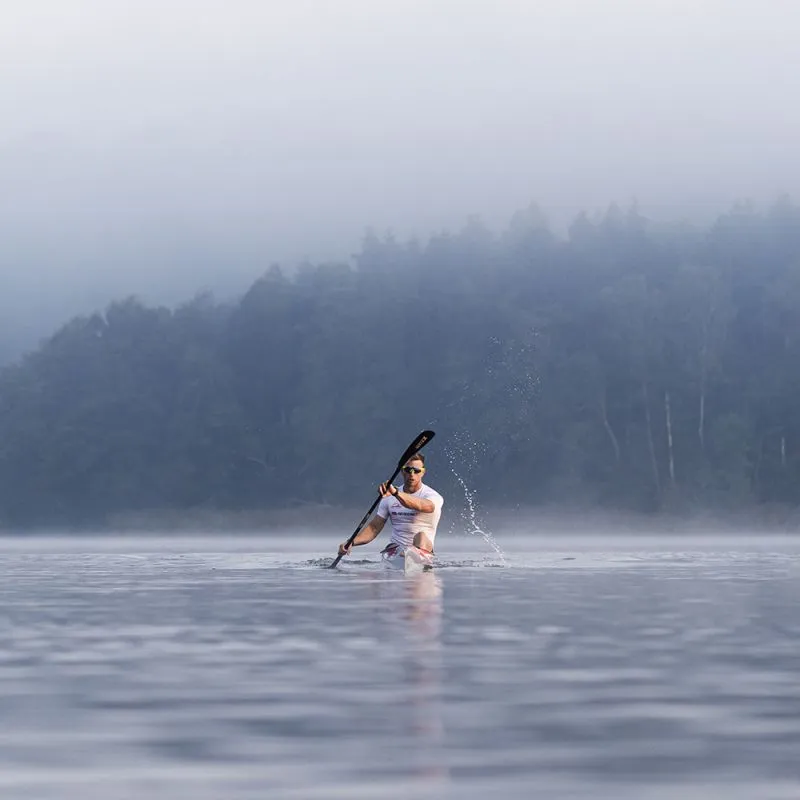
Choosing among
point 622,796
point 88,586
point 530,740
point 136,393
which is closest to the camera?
point 622,796

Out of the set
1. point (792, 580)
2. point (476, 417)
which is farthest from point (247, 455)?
point (792, 580)

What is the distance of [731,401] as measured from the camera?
388 ft

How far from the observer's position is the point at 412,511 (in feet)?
87.5

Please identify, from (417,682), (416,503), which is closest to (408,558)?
(416,503)

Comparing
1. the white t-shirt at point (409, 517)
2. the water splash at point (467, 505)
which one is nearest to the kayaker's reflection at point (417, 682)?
the white t-shirt at point (409, 517)

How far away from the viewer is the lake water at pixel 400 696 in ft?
26.8

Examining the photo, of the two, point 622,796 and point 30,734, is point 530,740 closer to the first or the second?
point 622,796

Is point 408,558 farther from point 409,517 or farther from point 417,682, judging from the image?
point 417,682

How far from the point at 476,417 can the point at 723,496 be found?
55.2ft

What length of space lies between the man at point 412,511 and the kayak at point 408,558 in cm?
3

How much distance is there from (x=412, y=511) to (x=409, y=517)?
4.5 inches

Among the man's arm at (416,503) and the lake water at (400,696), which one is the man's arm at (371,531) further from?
the lake water at (400,696)

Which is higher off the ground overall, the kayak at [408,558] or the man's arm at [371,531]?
the man's arm at [371,531]

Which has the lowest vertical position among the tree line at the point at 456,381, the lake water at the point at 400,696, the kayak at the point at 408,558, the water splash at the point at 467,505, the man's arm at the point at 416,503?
the lake water at the point at 400,696
